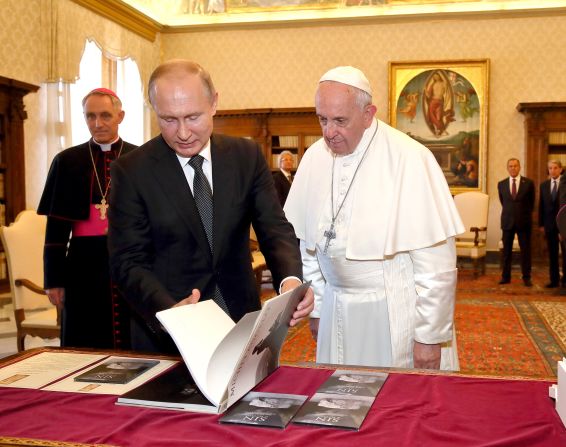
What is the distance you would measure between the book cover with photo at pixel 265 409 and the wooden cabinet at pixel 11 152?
24.7 feet

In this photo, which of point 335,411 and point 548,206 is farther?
point 548,206

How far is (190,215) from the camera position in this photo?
2.28 meters

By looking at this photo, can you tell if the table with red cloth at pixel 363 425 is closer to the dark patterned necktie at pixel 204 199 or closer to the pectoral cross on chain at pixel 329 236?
the dark patterned necktie at pixel 204 199

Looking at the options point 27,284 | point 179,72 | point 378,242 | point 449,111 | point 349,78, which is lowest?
point 27,284

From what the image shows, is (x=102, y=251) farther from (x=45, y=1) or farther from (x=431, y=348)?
(x=45, y=1)

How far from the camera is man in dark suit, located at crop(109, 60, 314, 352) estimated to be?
216 cm

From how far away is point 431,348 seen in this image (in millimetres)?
2898

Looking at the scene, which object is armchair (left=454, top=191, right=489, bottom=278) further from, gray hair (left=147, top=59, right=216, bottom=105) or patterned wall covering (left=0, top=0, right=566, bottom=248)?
gray hair (left=147, top=59, right=216, bottom=105)

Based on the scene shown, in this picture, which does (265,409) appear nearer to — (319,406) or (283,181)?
(319,406)

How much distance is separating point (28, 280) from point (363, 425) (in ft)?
13.1

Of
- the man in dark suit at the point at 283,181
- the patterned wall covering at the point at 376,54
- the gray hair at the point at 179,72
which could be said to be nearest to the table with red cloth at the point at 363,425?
the gray hair at the point at 179,72

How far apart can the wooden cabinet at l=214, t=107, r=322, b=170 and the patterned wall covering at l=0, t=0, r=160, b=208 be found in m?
3.65

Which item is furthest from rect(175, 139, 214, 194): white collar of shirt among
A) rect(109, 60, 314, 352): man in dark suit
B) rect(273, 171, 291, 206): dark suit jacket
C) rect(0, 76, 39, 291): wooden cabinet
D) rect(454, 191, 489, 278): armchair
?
rect(454, 191, 489, 278): armchair

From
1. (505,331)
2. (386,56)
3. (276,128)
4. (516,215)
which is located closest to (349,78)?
(505,331)
